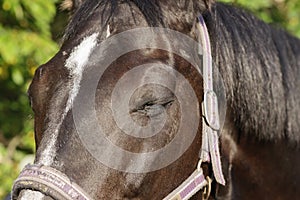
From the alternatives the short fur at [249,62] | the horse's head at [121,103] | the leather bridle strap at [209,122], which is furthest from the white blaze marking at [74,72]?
the leather bridle strap at [209,122]

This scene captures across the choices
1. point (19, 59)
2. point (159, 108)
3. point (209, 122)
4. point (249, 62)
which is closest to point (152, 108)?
point (159, 108)

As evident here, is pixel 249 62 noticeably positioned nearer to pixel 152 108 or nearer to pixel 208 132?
pixel 208 132

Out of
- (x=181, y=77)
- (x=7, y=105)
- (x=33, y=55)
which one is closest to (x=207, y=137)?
(x=181, y=77)

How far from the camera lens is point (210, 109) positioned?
2174mm

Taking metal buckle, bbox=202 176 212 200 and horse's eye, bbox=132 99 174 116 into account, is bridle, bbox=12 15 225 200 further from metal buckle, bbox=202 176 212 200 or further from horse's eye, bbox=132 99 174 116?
horse's eye, bbox=132 99 174 116

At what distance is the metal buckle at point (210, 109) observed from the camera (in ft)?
7.11

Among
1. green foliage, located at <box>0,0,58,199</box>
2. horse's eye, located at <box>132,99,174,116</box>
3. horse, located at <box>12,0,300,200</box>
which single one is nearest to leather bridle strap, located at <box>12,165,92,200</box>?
horse, located at <box>12,0,300,200</box>

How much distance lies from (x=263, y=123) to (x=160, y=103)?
56 centimetres

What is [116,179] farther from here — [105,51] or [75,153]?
[105,51]

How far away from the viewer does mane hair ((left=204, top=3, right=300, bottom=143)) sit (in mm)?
2322

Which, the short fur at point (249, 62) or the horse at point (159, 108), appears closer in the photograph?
the horse at point (159, 108)

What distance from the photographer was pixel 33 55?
13.6 ft

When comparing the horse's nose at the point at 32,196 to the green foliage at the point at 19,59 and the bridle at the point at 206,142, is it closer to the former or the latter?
the bridle at the point at 206,142

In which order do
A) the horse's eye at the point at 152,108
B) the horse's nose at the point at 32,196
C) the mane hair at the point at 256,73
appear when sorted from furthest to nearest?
the mane hair at the point at 256,73 < the horse's eye at the point at 152,108 < the horse's nose at the point at 32,196
